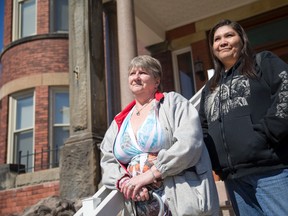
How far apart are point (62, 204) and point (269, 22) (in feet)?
17.4

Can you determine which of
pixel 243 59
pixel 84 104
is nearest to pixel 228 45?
pixel 243 59

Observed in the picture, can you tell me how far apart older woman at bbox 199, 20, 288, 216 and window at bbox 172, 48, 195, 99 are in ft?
18.5

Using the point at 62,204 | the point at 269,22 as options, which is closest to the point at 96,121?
the point at 62,204

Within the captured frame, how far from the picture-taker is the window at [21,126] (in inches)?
384

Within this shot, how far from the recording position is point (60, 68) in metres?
9.83

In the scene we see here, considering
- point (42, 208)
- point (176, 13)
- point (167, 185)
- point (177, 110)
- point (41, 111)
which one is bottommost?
point (42, 208)

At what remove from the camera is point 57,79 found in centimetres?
980

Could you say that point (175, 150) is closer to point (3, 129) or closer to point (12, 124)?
point (12, 124)

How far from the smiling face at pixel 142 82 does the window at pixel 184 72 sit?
18.5 feet

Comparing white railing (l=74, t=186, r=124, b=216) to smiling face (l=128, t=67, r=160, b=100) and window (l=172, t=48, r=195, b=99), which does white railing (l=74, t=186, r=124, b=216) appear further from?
window (l=172, t=48, r=195, b=99)

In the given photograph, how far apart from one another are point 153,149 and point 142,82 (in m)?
0.47

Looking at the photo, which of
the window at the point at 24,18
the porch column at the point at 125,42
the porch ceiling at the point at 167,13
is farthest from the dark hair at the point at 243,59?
the window at the point at 24,18

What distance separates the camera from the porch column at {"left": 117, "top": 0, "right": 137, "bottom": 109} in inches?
197

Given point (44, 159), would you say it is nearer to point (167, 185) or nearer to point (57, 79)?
point (57, 79)
